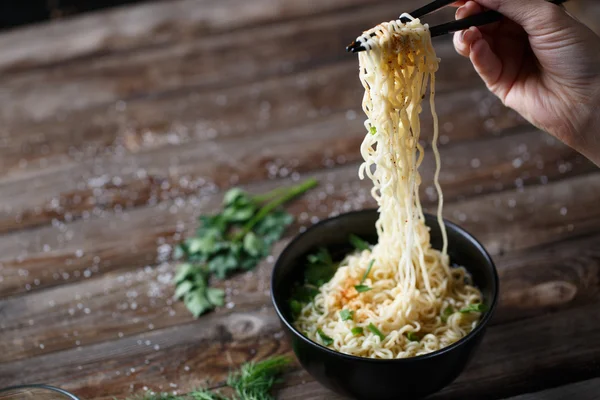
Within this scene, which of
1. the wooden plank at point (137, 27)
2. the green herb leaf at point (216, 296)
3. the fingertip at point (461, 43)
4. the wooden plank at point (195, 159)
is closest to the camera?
the fingertip at point (461, 43)

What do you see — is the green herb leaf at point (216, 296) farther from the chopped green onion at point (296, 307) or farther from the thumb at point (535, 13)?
the thumb at point (535, 13)

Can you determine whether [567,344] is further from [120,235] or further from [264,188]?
[120,235]

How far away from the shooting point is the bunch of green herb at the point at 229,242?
5.52 feet

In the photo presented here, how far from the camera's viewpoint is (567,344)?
4.79 ft

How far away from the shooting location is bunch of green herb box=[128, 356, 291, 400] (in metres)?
1.41

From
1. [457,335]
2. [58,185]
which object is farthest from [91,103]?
[457,335]

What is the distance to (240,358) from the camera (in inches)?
59.7

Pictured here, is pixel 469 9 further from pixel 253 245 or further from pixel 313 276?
pixel 253 245

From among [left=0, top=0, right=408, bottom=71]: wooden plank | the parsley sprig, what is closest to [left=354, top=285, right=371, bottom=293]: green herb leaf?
the parsley sprig

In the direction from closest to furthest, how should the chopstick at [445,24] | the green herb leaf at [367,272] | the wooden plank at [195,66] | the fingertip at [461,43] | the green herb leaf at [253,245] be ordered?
the chopstick at [445,24]
the green herb leaf at [367,272]
the fingertip at [461,43]
the green herb leaf at [253,245]
the wooden plank at [195,66]

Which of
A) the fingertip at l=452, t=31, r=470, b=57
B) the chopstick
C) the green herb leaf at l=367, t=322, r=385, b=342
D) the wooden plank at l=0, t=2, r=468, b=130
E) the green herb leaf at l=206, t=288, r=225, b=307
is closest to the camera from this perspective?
the chopstick

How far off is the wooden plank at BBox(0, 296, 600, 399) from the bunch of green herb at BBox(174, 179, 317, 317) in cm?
10

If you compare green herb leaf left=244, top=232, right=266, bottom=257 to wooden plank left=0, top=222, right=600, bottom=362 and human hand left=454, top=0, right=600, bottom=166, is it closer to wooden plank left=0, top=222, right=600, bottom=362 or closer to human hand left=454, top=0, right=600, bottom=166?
wooden plank left=0, top=222, right=600, bottom=362

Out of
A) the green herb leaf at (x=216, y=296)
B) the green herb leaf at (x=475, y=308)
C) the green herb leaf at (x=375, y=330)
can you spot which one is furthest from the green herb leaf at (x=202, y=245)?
the green herb leaf at (x=475, y=308)
